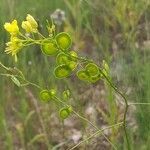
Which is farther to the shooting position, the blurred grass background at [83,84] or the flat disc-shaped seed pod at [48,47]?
the blurred grass background at [83,84]

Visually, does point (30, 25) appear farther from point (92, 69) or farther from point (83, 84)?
point (83, 84)

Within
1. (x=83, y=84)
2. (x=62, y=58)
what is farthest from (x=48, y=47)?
(x=83, y=84)

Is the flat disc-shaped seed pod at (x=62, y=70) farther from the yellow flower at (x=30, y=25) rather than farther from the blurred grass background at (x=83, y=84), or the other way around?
the blurred grass background at (x=83, y=84)

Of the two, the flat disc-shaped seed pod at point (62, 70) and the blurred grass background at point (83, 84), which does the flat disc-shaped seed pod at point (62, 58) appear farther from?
the blurred grass background at point (83, 84)

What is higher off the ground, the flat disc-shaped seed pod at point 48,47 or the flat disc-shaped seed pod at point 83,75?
the flat disc-shaped seed pod at point 48,47

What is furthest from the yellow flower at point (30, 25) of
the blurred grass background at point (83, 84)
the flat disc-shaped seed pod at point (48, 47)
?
the blurred grass background at point (83, 84)

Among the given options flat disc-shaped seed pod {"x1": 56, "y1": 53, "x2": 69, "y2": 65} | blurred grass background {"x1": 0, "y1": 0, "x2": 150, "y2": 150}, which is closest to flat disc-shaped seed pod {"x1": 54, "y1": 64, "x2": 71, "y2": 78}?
flat disc-shaped seed pod {"x1": 56, "y1": 53, "x2": 69, "y2": 65}

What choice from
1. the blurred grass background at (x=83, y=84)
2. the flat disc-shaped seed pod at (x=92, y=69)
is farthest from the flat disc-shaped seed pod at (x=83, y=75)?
the blurred grass background at (x=83, y=84)
